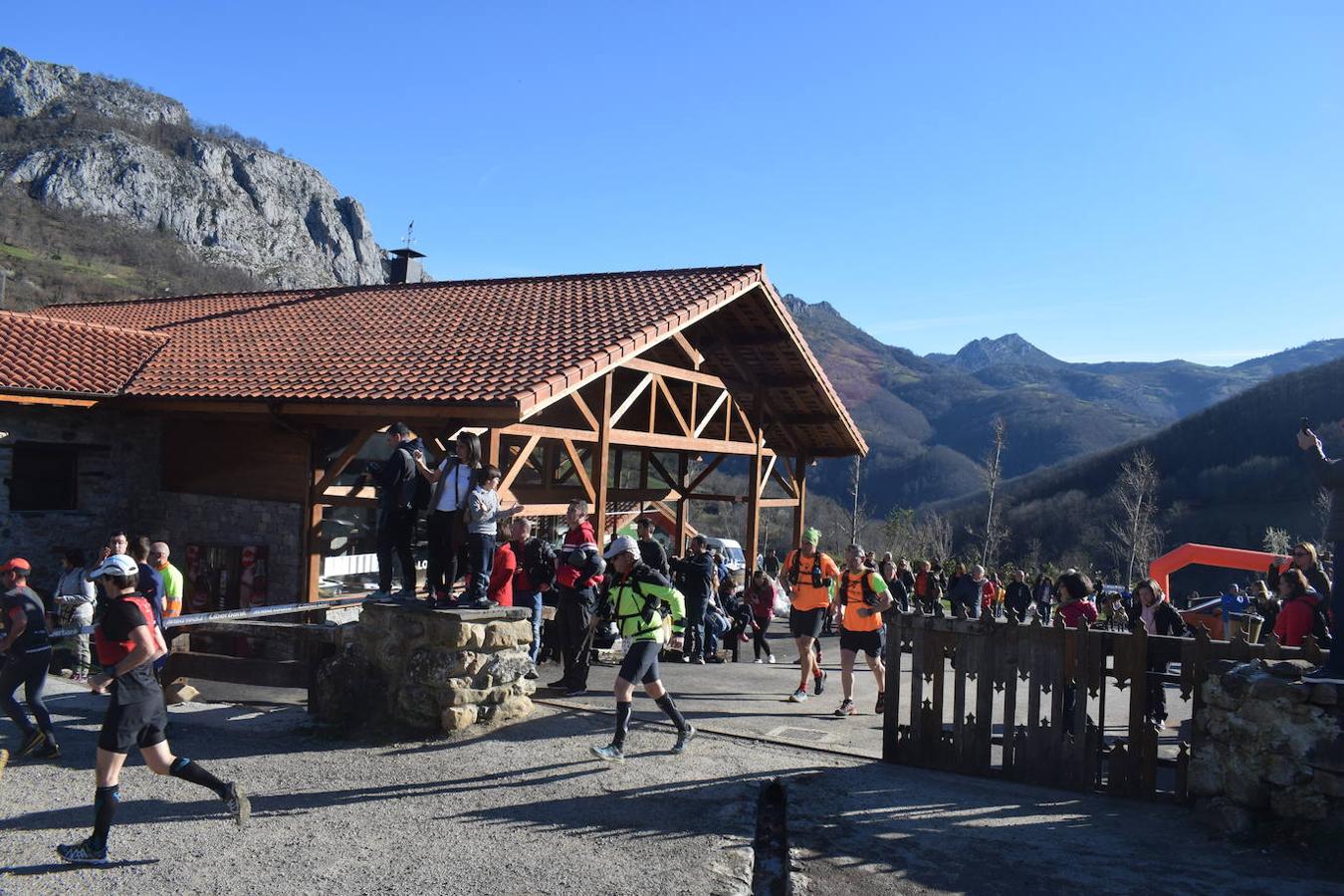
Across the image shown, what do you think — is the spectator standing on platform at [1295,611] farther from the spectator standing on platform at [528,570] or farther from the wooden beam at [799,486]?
the wooden beam at [799,486]

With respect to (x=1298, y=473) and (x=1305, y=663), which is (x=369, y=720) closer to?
(x=1305, y=663)

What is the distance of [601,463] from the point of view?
1110cm

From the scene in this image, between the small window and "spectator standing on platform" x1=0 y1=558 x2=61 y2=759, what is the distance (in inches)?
234

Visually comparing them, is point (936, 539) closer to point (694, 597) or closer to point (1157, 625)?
point (694, 597)

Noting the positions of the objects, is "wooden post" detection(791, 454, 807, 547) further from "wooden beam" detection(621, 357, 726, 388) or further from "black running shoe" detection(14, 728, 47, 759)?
"black running shoe" detection(14, 728, 47, 759)

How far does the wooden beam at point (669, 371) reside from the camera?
12027mm

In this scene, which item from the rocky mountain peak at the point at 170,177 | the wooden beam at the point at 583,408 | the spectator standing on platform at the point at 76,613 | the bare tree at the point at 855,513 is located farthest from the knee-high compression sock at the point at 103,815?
the rocky mountain peak at the point at 170,177

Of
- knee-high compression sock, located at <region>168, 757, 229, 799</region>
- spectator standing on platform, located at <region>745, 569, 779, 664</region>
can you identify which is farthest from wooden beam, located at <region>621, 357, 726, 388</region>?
knee-high compression sock, located at <region>168, 757, 229, 799</region>

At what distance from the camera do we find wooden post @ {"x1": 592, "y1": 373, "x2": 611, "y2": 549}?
11016mm

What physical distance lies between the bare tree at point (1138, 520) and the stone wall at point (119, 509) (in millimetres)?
26909

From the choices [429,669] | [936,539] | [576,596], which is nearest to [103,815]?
[429,669]

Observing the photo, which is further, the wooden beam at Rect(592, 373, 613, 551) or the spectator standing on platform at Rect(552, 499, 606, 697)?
the wooden beam at Rect(592, 373, 613, 551)

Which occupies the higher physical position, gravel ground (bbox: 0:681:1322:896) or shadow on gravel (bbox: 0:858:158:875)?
gravel ground (bbox: 0:681:1322:896)

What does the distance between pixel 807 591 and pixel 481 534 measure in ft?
9.92
